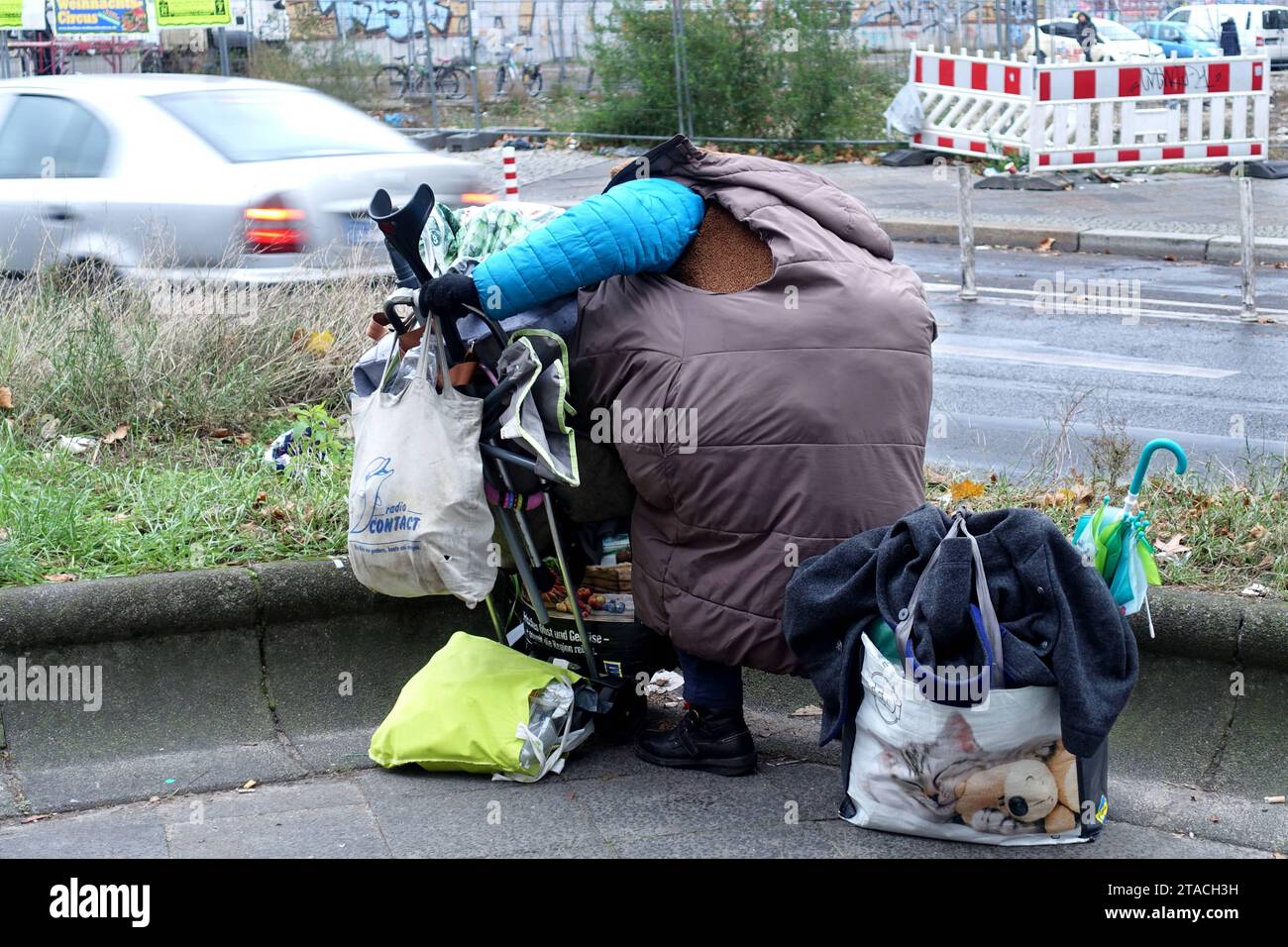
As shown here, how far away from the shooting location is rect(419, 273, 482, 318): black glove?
3512 mm

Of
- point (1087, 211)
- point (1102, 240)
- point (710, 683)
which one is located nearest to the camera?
point (710, 683)

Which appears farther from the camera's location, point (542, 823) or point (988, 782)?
point (542, 823)

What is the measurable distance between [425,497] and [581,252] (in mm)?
668

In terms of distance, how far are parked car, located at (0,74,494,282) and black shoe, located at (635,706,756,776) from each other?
12.4ft

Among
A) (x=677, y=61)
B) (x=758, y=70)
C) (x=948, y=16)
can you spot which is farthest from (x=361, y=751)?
(x=948, y=16)

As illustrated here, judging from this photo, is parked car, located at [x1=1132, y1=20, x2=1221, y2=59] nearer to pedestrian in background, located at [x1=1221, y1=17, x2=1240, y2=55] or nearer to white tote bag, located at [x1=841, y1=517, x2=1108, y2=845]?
pedestrian in background, located at [x1=1221, y1=17, x2=1240, y2=55]

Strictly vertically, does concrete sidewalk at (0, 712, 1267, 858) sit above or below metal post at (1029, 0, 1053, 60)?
below

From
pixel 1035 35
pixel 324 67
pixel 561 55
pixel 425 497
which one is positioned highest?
pixel 561 55

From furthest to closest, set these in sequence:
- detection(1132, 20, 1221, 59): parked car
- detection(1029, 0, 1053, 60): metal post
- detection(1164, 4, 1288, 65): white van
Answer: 1. detection(1164, 4, 1288, 65): white van
2. detection(1132, 20, 1221, 59): parked car
3. detection(1029, 0, 1053, 60): metal post

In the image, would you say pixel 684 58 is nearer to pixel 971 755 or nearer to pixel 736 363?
pixel 736 363

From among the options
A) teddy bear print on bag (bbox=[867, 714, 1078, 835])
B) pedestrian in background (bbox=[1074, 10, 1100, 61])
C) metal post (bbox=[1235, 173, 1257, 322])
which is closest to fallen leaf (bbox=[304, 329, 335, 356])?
teddy bear print on bag (bbox=[867, 714, 1078, 835])

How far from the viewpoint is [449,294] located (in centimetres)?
351
